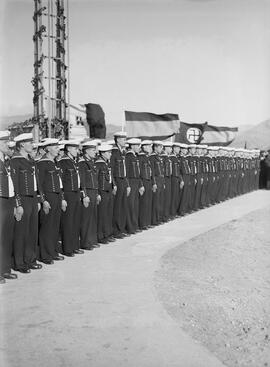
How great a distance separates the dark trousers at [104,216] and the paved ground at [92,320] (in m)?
1.25

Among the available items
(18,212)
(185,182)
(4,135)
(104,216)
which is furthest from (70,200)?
(185,182)

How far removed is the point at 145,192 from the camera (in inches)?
375

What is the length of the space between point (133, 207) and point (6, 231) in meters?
3.61

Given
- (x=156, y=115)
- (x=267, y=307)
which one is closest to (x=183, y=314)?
(x=267, y=307)

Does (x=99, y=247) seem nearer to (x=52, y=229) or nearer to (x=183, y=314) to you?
(x=52, y=229)

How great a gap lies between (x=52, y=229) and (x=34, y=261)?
0.62 metres

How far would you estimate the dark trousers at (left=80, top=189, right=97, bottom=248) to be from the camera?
289 inches

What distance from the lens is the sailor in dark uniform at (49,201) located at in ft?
21.2

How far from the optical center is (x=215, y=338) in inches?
164

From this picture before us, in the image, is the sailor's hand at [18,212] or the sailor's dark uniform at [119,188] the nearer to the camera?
the sailor's hand at [18,212]

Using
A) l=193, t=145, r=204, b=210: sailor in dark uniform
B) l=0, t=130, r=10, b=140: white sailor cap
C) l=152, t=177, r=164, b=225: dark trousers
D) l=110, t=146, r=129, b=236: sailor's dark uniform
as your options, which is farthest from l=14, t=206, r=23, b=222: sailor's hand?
l=193, t=145, r=204, b=210: sailor in dark uniform

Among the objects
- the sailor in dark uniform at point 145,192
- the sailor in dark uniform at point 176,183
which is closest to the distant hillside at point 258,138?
the sailor in dark uniform at point 176,183

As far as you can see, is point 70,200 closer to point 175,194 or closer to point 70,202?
point 70,202

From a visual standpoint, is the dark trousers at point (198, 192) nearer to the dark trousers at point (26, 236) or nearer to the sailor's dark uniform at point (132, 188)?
the sailor's dark uniform at point (132, 188)
